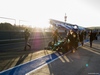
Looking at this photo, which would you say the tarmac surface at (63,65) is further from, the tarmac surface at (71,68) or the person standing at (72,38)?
the person standing at (72,38)

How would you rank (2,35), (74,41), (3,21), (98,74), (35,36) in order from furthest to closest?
(35,36) → (2,35) → (3,21) → (74,41) → (98,74)

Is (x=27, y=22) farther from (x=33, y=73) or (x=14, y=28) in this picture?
(x=33, y=73)

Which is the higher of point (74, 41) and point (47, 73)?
point (74, 41)

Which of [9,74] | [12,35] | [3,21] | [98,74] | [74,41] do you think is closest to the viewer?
[9,74]

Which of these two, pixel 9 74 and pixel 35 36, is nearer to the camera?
pixel 9 74

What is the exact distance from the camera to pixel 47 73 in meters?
6.74

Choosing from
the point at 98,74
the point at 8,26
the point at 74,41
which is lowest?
the point at 98,74

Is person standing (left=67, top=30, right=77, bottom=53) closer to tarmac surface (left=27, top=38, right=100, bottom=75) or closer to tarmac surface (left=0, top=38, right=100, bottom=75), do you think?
tarmac surface (left=0, top=38, right=100, bottom=75)

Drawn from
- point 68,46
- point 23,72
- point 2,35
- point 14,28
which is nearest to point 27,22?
point 14,28

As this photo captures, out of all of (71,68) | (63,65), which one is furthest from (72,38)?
(71,68)

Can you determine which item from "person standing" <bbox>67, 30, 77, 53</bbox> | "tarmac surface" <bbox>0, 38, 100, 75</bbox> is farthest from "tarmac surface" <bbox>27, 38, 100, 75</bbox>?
"person standing" <bbox>67, 30, 77, 53</bbox>

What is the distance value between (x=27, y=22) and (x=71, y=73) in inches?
719

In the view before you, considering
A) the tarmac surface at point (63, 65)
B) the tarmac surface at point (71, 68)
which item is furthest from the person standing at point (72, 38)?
the tarmac surface at point (71, 68)

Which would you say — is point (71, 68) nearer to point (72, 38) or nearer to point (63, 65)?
→ point (63, 65)
